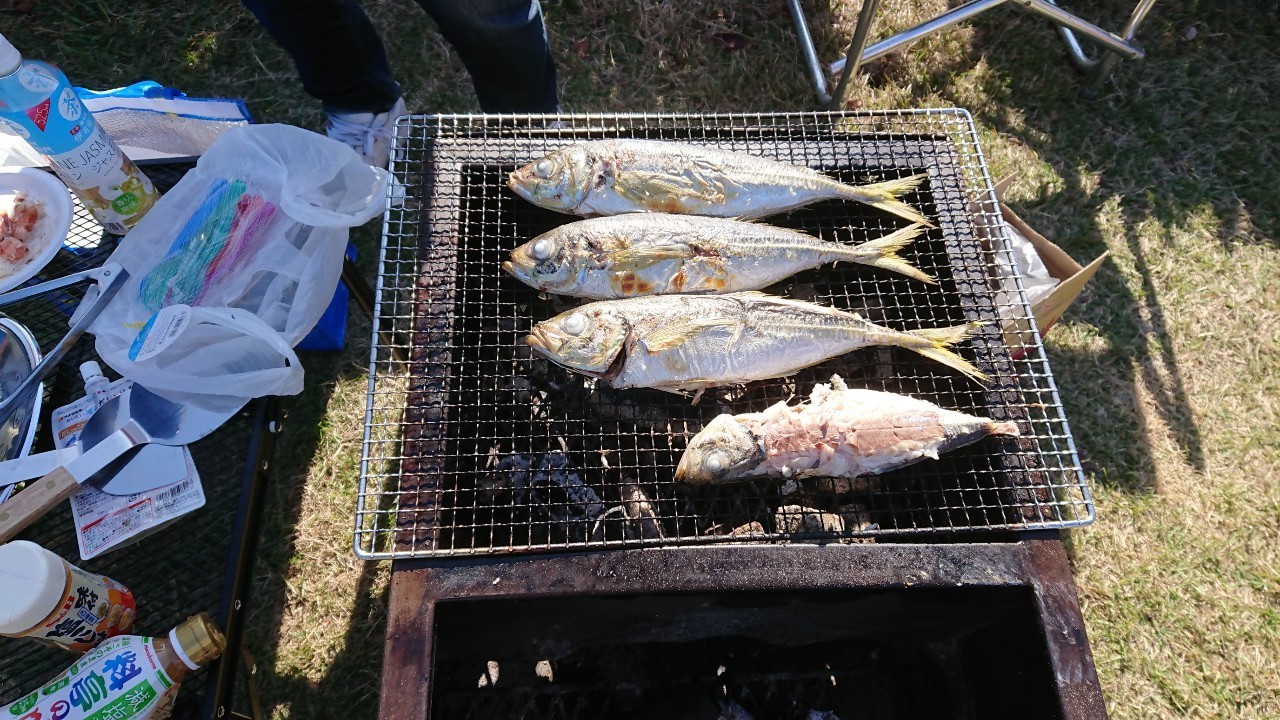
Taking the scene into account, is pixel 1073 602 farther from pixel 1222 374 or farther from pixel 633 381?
pixel 1222 374

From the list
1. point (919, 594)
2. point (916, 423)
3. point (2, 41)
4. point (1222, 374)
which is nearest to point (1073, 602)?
point (919, 594)

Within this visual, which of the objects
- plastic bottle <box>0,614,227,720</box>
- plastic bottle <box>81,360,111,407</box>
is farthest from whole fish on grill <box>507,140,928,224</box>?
plastic bottle <box>0,614,227,720</box>

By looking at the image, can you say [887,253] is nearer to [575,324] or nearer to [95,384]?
[575,324]

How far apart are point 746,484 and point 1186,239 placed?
3.87m

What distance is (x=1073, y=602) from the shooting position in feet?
6.51

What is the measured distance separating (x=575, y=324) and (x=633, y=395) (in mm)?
395

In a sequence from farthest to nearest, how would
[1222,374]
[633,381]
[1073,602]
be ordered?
1. [1222,374]
2. [633,381]
3. [1073,602]

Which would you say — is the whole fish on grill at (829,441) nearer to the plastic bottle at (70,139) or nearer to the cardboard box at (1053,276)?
the cardboard box at (1053,276)

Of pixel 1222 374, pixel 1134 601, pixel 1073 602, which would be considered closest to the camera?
pixel 1073 602

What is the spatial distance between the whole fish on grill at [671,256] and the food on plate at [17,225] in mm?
2047

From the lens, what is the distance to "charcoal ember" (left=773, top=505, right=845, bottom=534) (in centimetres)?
229

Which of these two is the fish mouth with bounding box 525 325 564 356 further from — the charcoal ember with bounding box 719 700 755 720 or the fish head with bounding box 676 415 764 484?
the charcoal ember with bounding box 719 700 755 720

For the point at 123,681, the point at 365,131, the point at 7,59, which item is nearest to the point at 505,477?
the point at 123,681

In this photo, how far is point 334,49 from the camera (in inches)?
143
